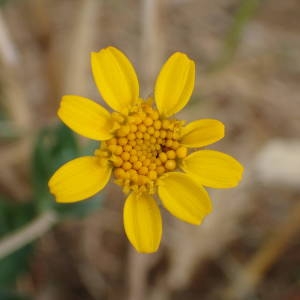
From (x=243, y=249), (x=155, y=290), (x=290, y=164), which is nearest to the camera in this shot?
(x=290, y=164)

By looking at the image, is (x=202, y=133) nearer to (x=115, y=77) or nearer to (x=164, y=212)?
(x=115, y=77)

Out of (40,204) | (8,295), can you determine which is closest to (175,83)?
(40,204)

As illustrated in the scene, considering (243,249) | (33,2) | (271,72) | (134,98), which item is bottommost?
(243,249)

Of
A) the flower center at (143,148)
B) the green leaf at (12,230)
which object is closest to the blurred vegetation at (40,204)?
the green leaf at (12,230)

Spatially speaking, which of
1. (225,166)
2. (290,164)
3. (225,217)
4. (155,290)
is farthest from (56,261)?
(225,166)

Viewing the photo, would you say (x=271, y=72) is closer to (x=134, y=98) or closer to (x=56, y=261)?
(x=56, y=261)

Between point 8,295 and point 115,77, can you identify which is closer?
point 115,77

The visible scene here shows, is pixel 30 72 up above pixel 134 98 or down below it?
below
